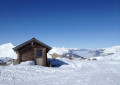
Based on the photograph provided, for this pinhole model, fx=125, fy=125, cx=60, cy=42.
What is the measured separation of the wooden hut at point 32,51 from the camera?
21889mm

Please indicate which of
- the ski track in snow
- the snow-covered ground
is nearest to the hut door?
the snow-covered ground

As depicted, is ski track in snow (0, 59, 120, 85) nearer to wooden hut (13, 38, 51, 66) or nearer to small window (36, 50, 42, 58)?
wooden hut (13, 38, 51, 66)

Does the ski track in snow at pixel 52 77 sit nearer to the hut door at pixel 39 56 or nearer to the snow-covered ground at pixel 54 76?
the snow-covered ground at pixel 54 76

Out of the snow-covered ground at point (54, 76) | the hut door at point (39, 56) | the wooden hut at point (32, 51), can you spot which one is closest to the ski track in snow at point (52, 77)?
the snow-covered ground at point (54, 76)

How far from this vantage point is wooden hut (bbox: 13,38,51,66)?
21.9 m

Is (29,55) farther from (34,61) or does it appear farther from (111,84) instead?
(111,84)

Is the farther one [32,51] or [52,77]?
[32,51]

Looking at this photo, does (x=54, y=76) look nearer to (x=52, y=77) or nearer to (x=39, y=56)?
(x=52, y=77)

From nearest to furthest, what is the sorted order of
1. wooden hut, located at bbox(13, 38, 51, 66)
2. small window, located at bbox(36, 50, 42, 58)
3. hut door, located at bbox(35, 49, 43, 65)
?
wooden hut, located at bbox(13, 38, 51, 66)
hut door, located at bbox(35, 49, 43, 65)
small window, located at bbox(36, 50, 42, 58)

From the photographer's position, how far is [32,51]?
73.9 feet

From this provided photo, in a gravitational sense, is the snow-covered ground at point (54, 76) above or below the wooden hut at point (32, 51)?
below

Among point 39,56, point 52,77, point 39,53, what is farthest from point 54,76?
point 39,53

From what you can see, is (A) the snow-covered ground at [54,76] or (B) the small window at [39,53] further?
(B) the small window at [39,53]

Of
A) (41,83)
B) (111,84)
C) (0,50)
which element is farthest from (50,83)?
(0,50)
